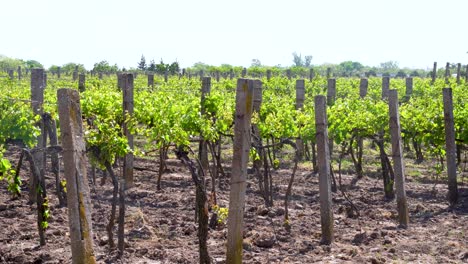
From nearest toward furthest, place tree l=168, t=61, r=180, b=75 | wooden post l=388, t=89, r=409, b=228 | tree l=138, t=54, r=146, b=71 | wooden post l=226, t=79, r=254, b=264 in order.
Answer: wooden post l=226, t=79, r=254, b=264
wooden post l=388, t=89, r=409, b=228
tree l=168, t=61, r=180, b=75
tree l=138, t=54, r=146, b=71

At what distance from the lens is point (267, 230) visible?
7.72 meters

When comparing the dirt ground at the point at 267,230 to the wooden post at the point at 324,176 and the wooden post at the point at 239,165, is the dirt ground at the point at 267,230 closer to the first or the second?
the wooden post at the point at 324,176

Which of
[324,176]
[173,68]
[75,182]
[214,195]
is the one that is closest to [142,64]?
[173,68]

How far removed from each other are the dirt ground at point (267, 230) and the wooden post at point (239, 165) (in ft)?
2.33

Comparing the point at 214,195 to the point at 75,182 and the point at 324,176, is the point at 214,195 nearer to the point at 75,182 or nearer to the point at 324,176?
the point at 324,176

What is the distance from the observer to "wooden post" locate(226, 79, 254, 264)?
5.67 m

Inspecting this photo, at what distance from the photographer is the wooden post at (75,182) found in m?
5.33

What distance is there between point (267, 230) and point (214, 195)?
29.3 inches

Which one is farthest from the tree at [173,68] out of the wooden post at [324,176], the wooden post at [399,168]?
the wooden post at [324,176]

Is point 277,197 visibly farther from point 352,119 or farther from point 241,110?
point 241,110

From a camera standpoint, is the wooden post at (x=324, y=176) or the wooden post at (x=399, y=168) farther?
the wooden post at (x=399, y=168)

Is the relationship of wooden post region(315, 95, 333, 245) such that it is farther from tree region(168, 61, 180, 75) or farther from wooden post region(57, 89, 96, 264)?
tree region(168, 61, 180, 75)

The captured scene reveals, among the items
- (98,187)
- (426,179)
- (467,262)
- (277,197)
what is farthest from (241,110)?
(426,179)

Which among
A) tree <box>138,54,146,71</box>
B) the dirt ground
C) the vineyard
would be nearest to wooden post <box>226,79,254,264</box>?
the vineyard
